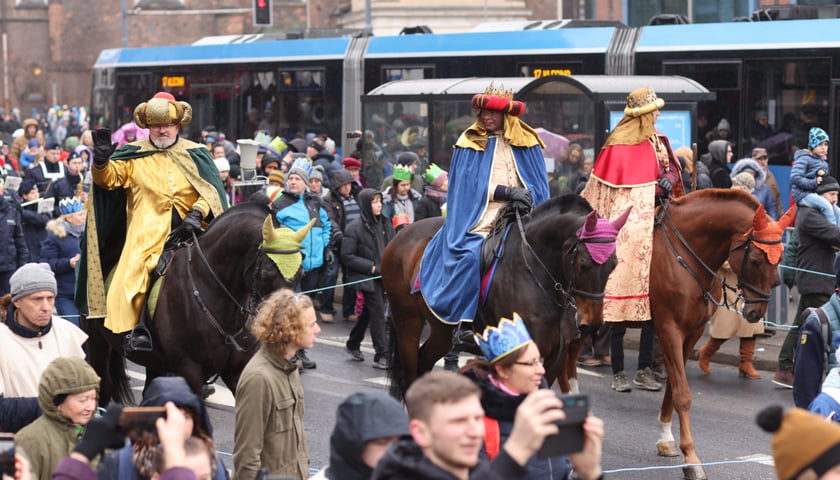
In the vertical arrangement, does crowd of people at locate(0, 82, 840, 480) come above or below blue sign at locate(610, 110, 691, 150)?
below

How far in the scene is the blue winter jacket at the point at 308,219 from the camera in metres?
14.3

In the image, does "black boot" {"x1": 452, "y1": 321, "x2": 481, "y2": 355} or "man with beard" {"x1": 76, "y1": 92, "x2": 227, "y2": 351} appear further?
"black boot" {"x1": 452, "y1": 321, "x2": 481, "y2": 355}

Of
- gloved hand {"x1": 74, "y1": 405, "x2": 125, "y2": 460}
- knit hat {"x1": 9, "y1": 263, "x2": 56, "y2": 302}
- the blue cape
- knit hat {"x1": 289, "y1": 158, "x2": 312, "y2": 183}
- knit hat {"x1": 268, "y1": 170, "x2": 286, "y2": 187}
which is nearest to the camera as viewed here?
gloved hand {"x1": 74, "y1": 405, "x2": 125, "y2": 460}

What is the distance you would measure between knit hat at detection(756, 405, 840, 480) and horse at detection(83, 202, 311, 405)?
16.8 feet

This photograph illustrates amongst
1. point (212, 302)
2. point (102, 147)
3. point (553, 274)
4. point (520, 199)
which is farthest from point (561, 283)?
point (102, 147)

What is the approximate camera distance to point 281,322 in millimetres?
6488

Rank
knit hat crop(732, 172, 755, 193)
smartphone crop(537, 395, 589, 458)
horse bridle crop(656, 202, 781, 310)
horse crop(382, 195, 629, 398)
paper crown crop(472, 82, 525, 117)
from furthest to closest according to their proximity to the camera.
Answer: knit hat crop(732, 172, 755, 193) < horse bridle crop(656, 202, 781, 310) < paper crown crop(472, 82, 525, 117) < horse crop(382, 195, 629, 398) < smartphone crop(537, 395, 589, 458)

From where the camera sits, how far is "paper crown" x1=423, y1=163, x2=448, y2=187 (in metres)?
15.1

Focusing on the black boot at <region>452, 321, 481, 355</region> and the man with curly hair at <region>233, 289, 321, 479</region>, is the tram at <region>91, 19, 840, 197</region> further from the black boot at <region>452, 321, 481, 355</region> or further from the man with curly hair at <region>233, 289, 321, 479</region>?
the man with curly hair at <region>233, 289, 321, 479</region>

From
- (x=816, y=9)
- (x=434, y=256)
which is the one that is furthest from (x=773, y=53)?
(x=434, y=256)

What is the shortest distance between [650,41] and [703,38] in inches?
34.4

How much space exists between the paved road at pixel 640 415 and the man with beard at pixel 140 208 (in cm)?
142

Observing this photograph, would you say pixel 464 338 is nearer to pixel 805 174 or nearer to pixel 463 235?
pixel 463 235

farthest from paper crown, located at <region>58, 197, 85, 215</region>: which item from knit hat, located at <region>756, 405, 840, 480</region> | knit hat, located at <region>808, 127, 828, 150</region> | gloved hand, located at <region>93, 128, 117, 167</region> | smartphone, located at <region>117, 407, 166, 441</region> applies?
knit hat, located at <region>756, 405, 840, 480</region>
